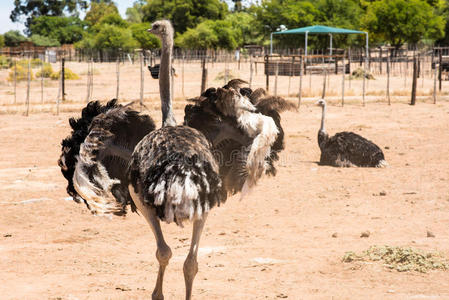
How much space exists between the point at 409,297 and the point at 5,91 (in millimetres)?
20748

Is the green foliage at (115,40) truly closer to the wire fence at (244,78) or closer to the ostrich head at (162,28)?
the wire fence at (244,78)

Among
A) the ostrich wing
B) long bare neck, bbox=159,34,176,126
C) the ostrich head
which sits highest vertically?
the ostrich head

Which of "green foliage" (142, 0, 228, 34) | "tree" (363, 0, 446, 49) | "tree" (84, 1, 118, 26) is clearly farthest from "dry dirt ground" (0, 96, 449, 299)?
"tree" (84, 1, 118, 26)

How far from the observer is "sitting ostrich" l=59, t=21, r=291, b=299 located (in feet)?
10.8

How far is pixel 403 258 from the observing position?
15.9 feet

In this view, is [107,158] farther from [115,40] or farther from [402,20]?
[115,40]

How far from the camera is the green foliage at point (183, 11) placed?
51312mm

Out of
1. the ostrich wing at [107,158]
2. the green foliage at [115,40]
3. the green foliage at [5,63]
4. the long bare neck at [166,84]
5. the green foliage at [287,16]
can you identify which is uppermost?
the green foliage at [287,16]

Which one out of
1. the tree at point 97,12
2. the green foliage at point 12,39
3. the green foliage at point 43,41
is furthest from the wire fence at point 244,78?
the tree at point 97,12

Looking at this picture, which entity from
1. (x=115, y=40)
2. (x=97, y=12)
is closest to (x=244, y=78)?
(x=115, y=40)

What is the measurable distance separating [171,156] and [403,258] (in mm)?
2309

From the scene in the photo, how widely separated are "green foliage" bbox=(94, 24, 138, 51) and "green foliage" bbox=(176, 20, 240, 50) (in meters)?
3.31

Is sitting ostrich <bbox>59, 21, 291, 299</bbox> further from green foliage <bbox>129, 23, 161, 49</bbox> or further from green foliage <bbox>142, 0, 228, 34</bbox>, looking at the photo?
green foliage <bbox>142, 0, 228, 34</bbox>

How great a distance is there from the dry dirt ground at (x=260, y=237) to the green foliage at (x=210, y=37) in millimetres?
34774
